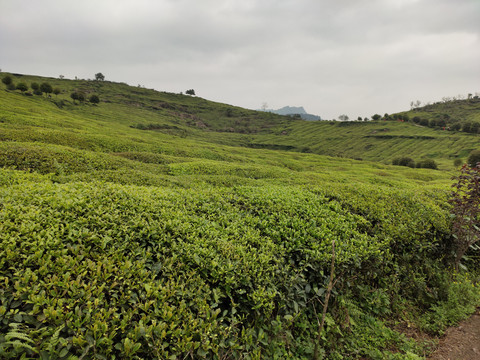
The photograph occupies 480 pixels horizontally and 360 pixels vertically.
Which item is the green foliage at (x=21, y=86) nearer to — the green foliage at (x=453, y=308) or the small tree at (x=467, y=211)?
the small tree at (x=467, y=211)

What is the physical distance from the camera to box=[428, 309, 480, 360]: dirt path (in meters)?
5.50

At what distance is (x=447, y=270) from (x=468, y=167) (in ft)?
12.3

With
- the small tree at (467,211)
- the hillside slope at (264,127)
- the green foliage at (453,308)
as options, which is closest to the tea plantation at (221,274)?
the green foliage at (453,308)

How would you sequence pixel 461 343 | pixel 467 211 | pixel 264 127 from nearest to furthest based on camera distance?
pixel 461 343
pixel 467 211
pixel 264 127

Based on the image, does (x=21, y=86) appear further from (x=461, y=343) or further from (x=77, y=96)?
(x=461, y=343)

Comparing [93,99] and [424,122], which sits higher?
[424,122]

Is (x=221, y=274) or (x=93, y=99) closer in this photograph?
(x=221, y=274)

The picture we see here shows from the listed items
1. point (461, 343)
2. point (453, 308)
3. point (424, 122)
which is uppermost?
point (424, 122)

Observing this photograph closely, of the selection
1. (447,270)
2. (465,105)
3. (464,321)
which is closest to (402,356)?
(464,321)

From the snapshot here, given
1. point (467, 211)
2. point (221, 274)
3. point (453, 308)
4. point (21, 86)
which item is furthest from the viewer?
point (21, 86)

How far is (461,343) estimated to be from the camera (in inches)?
230

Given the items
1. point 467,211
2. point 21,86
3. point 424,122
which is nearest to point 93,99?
point 21,86

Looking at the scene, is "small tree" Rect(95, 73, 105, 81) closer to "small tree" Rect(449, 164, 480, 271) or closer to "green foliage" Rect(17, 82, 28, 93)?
"green foliage" Rect(17, 82, 28, 93)

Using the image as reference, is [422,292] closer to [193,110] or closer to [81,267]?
[81,267]
